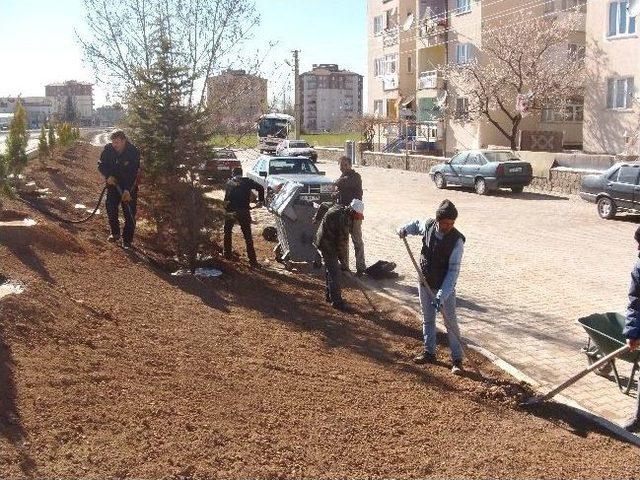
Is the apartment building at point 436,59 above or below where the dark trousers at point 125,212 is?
above

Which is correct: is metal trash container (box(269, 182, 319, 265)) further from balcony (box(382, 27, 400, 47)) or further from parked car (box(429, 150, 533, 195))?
balcony (box(382, 27, 400, 47))

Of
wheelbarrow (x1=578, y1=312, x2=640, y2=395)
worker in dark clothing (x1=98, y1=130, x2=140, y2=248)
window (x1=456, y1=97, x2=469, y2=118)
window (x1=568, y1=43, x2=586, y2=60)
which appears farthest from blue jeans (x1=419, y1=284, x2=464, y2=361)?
window (x1=456, y1=97, x2=469, y2=118)

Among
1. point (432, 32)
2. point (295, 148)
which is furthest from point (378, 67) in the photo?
point (295, 148)

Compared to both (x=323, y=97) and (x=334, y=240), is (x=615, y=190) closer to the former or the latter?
(x=334, y=240)

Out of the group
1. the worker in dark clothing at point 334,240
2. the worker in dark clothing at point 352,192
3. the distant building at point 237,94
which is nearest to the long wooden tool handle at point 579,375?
the worker in dark clothing at point 334,240

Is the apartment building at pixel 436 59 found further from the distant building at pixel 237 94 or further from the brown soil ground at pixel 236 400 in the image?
the brown soil ground at pixel 236 400

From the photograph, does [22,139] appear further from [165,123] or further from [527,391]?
[527,391]

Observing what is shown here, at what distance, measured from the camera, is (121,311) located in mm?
6781

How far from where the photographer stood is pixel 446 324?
6.24 m

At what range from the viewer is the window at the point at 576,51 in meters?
34.3

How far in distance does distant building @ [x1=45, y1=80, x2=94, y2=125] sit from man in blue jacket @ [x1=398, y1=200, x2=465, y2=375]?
37.8 meters

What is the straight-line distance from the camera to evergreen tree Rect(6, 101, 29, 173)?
48.7ft

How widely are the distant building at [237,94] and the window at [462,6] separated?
26207 millimetres

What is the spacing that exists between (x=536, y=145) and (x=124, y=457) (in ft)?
96.0
